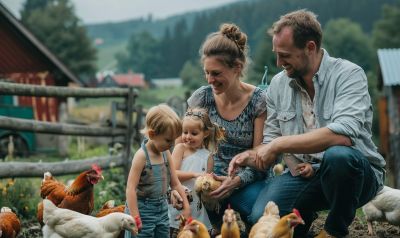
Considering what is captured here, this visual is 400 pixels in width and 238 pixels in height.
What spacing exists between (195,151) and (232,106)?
1.50 ft

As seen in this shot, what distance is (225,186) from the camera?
4.91m

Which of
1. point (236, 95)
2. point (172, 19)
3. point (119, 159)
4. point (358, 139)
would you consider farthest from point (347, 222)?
point (172, 19)

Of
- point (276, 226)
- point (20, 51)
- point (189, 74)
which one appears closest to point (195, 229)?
point (276, 226)

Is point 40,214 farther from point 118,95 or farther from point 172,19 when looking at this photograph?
point 172,19

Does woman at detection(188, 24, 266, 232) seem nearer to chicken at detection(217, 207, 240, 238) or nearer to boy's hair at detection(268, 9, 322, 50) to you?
boy's hair at detection(268, 9, 322, 50)

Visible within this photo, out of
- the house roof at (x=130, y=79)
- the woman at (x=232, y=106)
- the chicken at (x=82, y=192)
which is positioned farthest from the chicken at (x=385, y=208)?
the house roof at (x=130, y=79)

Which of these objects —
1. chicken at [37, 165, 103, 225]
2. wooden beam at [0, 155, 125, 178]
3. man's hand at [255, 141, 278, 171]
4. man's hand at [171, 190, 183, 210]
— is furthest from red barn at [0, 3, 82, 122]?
man's hand at [255, 141, 278, 171]

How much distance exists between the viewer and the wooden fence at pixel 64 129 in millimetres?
7386

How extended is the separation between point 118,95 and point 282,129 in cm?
569

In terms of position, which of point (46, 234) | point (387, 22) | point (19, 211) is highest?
point (387, 22)

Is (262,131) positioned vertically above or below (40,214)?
above

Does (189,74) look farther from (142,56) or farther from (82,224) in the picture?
(82,224)

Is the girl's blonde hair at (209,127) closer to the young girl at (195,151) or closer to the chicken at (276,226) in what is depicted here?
the young girl at (195,151)

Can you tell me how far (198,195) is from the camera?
497cm
